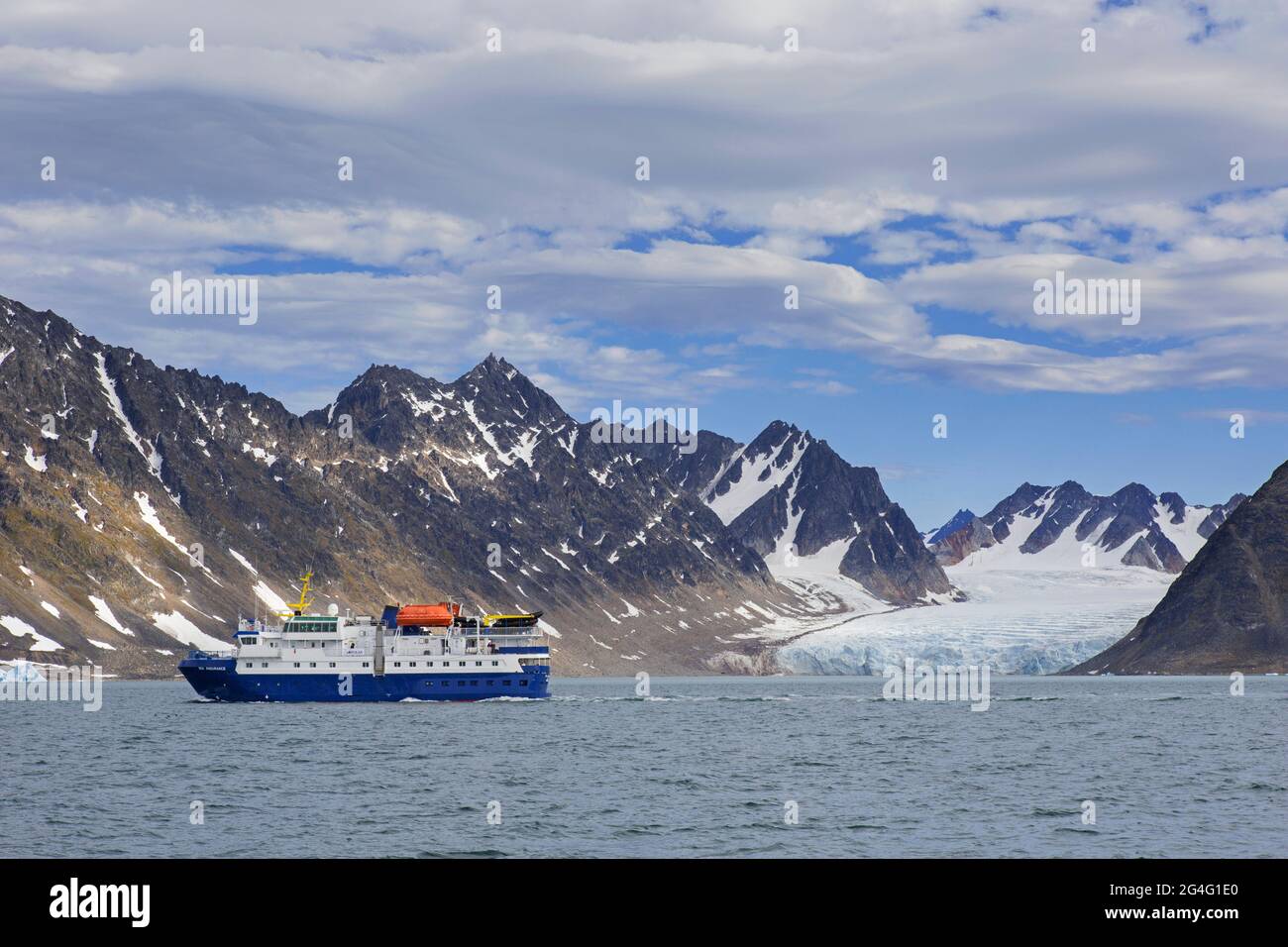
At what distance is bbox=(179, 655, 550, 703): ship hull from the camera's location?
605 feet

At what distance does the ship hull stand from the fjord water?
108ft

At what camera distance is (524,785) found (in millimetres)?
82938

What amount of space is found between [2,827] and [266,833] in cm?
1235
